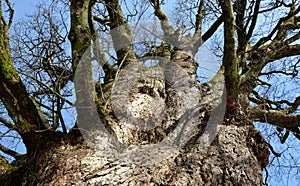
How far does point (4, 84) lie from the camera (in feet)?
7.82

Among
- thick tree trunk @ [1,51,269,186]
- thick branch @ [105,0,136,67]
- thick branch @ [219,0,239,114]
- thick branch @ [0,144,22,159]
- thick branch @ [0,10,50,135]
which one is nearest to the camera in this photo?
thick tree trunk @ [1,51,269,186]

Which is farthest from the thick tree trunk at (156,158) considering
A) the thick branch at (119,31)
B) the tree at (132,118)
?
the thick branch at (119,31)

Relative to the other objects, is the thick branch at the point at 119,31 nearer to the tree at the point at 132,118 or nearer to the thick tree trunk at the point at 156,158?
the tree at the point at 132,118

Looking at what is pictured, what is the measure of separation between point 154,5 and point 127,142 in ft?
9.84

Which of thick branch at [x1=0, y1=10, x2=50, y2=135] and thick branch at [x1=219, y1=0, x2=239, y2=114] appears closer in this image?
thick branch at [x1=0, y1=10, x2=50, y2=135]

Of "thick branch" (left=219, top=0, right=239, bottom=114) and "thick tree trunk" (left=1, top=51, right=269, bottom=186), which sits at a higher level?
→ "thick branch" (left=219, top=0, right=239, bottom=114)

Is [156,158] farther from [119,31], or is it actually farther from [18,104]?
[119,31]

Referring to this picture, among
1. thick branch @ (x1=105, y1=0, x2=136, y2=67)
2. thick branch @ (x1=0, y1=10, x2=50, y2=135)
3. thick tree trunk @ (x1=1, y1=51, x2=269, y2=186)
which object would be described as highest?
thick branch @ (x1=105, y1=0, x2=136, y2=67)

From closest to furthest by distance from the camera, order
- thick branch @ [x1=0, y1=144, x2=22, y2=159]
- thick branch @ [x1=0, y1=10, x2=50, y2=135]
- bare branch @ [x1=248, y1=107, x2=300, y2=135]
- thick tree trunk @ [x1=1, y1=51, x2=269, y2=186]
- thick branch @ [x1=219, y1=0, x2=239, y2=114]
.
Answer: thick tree trunk @ [x1=1, y1=51, x2=269, y2=186]
thick branch @ [x1=0, y1=10, x2=50, y2=135]
thick branch @ [x1=219, y1=0, x2=239, y2=114]
thick branch @ [x1=0, y1=144, x2=22, y2=159]
bare branch @ [x1=248, y1=107, x2=300, y2=135]

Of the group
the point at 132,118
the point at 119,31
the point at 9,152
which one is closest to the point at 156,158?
the point at 132,118

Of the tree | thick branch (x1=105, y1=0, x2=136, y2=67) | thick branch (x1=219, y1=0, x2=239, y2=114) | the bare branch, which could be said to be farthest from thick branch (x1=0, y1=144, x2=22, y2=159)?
the bare branch

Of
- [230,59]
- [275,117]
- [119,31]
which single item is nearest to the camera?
[230,59]

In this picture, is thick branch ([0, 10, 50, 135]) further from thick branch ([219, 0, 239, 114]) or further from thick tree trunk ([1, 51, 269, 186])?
thick branch ([219, 0, 239, 114])

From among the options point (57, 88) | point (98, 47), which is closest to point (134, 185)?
point (57, 88)
